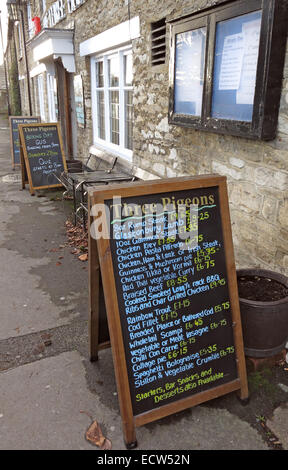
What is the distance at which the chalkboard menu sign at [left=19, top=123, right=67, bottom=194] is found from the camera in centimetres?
731

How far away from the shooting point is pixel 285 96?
2824 mm

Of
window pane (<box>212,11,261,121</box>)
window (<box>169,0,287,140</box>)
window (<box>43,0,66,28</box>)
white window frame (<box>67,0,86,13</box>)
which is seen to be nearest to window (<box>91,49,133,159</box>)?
white window frame (<box>67,0,86,13</box>)

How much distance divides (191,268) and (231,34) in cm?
216

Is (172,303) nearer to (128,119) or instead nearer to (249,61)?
(249,61)

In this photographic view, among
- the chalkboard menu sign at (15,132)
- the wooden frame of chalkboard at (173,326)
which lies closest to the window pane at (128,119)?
the chalkboard menu sign at (15,132)

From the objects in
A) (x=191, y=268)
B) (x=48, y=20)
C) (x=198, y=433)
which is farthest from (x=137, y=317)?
(x=48, y=20)

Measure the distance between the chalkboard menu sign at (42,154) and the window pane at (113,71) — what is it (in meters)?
1.45

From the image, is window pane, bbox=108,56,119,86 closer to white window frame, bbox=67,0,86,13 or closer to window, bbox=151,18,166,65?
white window frame, bbox=67,0,86,13

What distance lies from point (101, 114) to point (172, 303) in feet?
21.8

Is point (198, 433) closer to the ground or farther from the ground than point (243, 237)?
closer to the ground

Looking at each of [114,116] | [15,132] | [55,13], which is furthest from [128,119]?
[55,13]

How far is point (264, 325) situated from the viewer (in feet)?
8.69

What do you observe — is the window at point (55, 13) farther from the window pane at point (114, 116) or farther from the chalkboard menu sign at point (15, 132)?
the window pane at point (114, 116)

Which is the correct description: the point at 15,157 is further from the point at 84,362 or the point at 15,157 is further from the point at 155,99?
the point at 84,362
